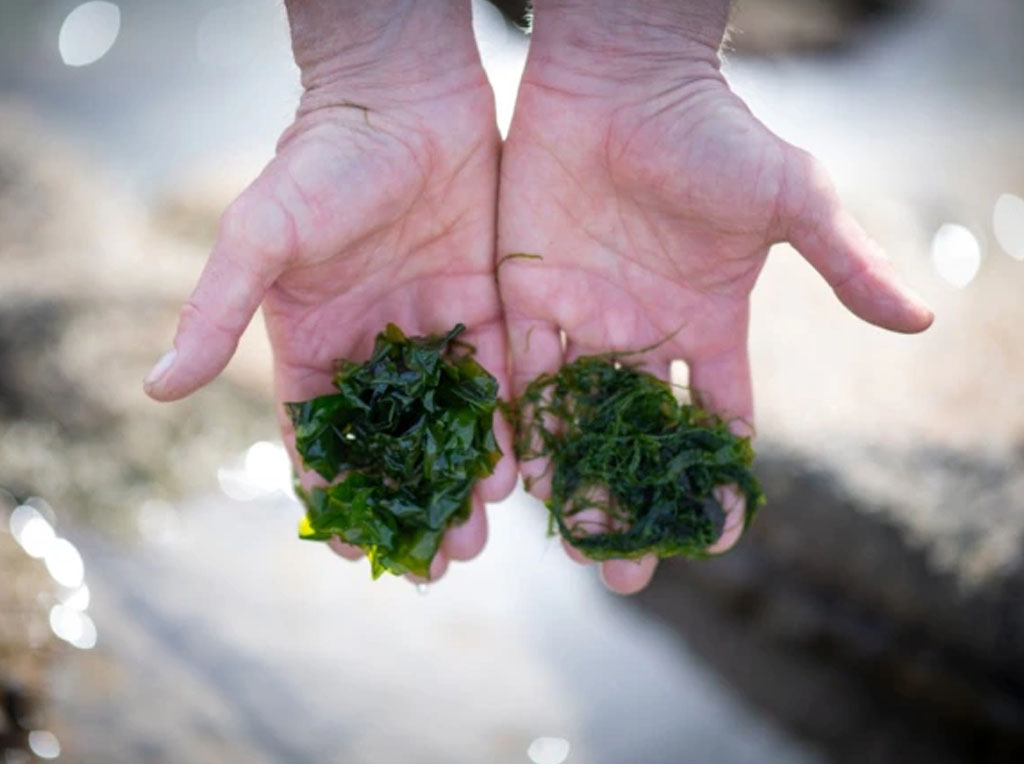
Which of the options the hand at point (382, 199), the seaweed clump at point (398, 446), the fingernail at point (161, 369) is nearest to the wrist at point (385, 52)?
the hand at point (382, 199)

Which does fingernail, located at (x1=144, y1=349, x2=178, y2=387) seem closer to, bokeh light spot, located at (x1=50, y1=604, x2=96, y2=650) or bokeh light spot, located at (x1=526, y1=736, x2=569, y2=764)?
bokeh light spot, located at (x1=50, y1=604, x2=96, y2=650)

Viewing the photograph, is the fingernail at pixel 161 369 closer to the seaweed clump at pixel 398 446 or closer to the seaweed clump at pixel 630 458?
the seaweed clump at pixel 398 446

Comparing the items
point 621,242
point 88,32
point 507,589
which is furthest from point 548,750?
point 88,32

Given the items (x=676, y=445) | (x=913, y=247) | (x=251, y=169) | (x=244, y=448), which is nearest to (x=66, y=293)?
(x=244, y=448)

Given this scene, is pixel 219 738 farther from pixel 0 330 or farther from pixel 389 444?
pixel 0 330

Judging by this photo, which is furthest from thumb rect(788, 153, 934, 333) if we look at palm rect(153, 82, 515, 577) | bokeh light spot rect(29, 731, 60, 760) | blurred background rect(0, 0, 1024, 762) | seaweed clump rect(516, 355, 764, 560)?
bokeh light spot rect(29, 731, 60, 760)

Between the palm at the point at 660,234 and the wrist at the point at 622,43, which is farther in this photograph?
the wrist at the point at 622,43
